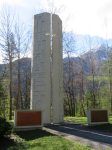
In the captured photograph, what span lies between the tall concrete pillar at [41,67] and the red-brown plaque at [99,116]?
263cm

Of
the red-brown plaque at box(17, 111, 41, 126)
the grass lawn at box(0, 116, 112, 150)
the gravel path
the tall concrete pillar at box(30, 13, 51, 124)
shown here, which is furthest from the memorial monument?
the grass lawn at box(0, 116, 112, 150)

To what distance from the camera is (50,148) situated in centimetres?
383

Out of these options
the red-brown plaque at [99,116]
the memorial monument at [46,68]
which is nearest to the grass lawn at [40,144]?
the red-brown plaque at [99,116]

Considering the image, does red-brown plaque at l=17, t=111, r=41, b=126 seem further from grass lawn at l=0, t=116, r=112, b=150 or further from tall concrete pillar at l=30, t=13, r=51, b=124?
tall concrete pillar at l=30, t=13, r=51, b=124

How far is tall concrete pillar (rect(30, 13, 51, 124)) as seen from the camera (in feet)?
29.1

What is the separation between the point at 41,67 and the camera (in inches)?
368

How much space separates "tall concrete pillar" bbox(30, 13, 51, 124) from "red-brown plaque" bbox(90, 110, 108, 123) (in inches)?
104

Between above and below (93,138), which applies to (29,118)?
above

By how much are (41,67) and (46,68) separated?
343 mm

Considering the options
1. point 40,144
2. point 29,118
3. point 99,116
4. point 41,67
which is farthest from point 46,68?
point 40,144

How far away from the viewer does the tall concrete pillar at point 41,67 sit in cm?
886

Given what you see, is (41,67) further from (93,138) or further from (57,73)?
(93,138)

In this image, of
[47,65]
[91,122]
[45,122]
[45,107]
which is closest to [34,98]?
[45,107]

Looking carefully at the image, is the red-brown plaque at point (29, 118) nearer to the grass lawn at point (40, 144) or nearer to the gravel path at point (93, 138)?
the gravel path at point (93, 138)
